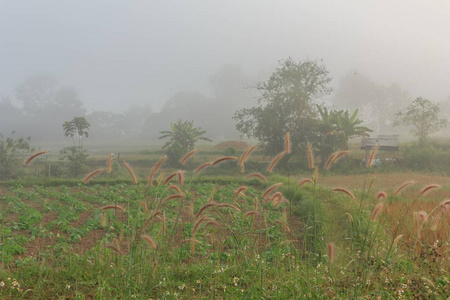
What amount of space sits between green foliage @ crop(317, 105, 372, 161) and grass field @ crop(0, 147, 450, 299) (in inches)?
453

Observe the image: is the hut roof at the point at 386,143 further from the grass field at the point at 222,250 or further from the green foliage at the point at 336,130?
the grass field at the point at 222,250

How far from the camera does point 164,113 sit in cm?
7406

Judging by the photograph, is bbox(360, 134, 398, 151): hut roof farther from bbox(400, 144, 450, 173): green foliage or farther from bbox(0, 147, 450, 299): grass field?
bbox(0, 147, 450, 299): grass field

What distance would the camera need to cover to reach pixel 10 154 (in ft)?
65.6

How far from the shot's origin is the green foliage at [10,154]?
773 inches

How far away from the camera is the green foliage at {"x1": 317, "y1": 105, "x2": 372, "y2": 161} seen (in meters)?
25.0

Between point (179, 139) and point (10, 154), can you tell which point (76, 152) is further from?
point (179, 139)

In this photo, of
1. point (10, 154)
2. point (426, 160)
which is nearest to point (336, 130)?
point (426, 160)

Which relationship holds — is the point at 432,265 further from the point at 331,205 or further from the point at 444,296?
the point at 331,205

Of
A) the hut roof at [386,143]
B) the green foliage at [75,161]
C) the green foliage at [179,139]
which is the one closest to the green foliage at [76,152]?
the green foliage at [75,161]

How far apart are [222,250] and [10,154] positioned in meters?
16.7

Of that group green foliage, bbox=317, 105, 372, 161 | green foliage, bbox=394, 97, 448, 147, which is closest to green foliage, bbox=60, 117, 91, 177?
green foliage, bbox=317, 105, 372, 161

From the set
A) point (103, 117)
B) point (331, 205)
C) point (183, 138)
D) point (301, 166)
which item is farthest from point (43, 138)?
point (331, 205)

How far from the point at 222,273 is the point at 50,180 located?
13.9 metres
